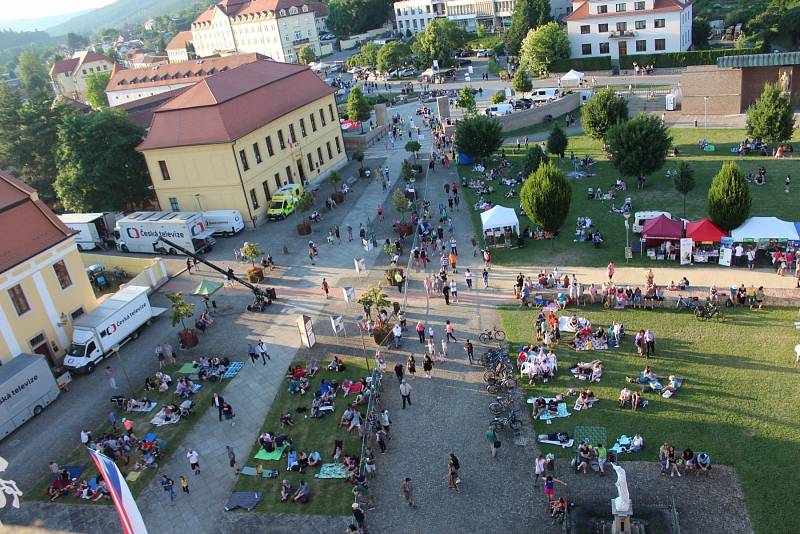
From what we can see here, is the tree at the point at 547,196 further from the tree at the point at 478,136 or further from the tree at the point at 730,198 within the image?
the tree at the point at 478,136

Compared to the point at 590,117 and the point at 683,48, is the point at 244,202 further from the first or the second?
the point at 683,48

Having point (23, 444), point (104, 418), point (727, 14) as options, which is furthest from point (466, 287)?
point (727, 14)

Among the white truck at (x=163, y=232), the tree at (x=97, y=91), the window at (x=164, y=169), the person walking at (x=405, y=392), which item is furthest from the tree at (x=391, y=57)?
the person walking at (x=405, y=392)

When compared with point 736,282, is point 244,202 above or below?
above

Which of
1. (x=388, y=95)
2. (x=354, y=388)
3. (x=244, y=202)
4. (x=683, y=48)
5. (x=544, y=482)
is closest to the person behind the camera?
(x=544, y=482)

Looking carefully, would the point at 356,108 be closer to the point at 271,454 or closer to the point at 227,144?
the point at 227,144

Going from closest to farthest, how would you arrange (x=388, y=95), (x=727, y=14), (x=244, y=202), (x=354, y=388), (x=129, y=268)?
(x=354, y=388)
(x=129, y=268)
(x=244, y=202)
(x=388, y=95)
(x=727, y=14)

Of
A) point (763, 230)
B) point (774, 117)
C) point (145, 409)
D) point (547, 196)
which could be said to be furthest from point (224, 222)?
point (774, 117)

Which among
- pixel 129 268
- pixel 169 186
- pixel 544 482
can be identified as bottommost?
pixel 544 482
